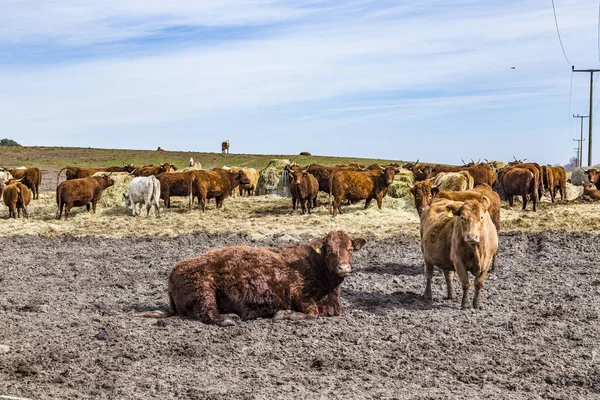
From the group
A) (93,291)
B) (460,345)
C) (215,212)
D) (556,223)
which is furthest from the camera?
(215,212)

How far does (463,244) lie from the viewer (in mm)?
8188

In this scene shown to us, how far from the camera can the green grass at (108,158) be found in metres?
57.2

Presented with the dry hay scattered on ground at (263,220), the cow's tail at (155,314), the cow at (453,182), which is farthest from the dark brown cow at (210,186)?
the cow's tail at (155,314)

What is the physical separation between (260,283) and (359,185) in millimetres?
13622

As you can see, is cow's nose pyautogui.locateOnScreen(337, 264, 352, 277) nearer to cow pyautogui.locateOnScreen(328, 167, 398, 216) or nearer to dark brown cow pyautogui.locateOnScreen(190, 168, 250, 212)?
cow pyautogui.locateOnScreen(328, 167, 398, 216)

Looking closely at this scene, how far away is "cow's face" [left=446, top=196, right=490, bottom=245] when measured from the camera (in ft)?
25.6

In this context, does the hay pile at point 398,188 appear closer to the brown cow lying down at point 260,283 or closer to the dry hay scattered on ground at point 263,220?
the dry hay scattered on ground at point 263,220

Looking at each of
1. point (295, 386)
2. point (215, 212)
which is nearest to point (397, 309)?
point (295, 386)

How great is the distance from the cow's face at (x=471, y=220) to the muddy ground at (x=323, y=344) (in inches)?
32.5

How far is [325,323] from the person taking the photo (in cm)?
731

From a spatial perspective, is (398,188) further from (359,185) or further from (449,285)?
(449,285)

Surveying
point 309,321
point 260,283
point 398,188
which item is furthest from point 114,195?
point 309,321

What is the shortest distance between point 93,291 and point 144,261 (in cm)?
242

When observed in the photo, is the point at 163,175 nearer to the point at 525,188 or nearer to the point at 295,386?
the point at 525,188
